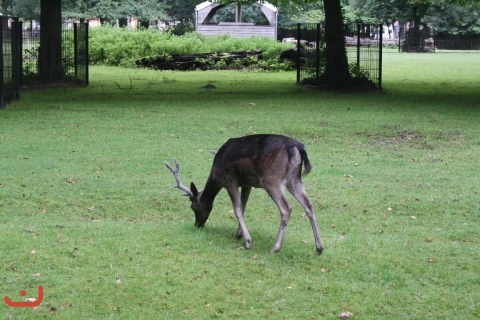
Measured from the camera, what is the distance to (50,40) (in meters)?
25.0

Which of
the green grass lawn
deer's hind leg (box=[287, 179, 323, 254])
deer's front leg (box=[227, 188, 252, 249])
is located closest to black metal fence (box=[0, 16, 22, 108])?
the green grass lawn

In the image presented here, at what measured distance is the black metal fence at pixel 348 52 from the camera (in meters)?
25.2

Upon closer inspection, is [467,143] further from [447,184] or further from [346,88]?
[346,88]

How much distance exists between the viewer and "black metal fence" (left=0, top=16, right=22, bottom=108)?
18375 mm

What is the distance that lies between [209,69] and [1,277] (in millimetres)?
29807

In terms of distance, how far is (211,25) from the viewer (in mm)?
54250

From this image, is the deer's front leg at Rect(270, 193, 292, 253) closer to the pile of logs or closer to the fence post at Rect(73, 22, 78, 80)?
the fence post at Rect(73, 22, 78, 80)

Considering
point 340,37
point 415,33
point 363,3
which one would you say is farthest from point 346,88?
point 363,3

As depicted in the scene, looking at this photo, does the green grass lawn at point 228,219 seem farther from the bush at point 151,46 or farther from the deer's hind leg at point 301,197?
the bush at point 151,46

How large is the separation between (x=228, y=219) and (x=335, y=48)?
15463mm

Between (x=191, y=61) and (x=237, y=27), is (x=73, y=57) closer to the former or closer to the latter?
(x=191, y=61)

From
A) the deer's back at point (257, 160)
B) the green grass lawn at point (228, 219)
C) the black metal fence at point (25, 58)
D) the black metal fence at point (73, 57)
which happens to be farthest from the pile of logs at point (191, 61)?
the deer's back at point (257, 160)

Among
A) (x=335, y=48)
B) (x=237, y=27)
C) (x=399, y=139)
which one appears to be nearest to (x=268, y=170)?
(x=399, y=139)

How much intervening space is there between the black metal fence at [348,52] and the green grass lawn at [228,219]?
5.67 meters
